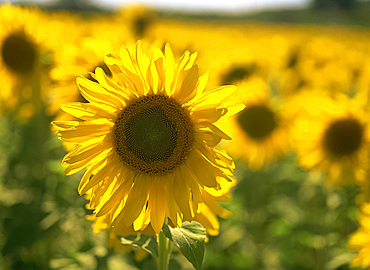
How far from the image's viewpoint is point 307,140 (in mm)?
3896

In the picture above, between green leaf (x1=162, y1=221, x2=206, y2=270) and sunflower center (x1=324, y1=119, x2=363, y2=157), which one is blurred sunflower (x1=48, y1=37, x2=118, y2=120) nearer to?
green leaf (x1=162, y1=221, x2=206, y2=270)

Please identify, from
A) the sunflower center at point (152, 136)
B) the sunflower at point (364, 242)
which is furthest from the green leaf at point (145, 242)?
the sunflower at point (364, 242)

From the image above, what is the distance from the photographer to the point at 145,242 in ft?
6.44

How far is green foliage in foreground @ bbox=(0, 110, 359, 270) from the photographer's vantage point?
3318mm

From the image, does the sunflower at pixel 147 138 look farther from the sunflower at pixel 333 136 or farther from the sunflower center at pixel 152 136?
the sunflower at pixel 333 136

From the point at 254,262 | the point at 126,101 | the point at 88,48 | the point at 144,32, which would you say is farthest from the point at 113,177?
the point at 144,32

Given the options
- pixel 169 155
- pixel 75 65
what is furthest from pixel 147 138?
pixel 75 65

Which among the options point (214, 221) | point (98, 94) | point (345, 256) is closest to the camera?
point (98, 94)

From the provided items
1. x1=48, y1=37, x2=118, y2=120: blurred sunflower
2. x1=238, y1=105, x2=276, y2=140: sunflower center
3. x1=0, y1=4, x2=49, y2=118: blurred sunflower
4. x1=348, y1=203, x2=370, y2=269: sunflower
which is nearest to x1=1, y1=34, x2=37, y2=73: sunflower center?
x1=0, y1=4, x2=49, y2=118: blurred sunflower

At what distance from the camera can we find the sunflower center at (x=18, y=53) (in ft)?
12.9

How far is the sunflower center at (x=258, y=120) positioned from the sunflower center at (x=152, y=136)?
9.03 ft

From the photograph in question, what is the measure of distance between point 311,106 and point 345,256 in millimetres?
1382

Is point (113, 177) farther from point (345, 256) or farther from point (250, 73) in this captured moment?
point (250, 73)

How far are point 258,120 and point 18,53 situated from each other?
2.61 metres
